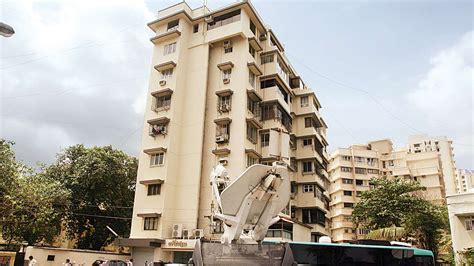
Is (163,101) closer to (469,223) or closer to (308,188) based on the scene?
(308,188)

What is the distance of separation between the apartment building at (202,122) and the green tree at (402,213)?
16.6ft

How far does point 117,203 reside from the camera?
39.1 meters

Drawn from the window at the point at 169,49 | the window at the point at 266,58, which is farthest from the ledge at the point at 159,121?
the window at the point at 266,58

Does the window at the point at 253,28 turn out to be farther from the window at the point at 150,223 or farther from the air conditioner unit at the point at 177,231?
the window at the point at 150,223

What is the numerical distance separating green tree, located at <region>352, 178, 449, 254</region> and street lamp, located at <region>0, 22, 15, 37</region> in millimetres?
28160

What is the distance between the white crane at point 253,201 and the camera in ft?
27.1

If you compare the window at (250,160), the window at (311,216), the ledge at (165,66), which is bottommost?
the window at (311,216)

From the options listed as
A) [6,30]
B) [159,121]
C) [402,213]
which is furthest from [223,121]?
[6,30]

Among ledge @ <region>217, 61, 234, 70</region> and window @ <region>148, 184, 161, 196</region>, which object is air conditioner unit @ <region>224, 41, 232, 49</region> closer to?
ledge @ <region>217, 61, 234, 70</region>

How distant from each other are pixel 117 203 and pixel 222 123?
15257 millimetres

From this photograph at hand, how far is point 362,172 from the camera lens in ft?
219

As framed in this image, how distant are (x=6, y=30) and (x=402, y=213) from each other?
35375 millimetres

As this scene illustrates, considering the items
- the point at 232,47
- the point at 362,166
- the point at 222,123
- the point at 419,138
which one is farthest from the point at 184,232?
the point at 419,138

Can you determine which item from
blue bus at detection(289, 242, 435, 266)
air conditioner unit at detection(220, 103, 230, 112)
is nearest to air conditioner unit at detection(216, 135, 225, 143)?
air conditioner unit at detection(220, 103, 230, 112)
